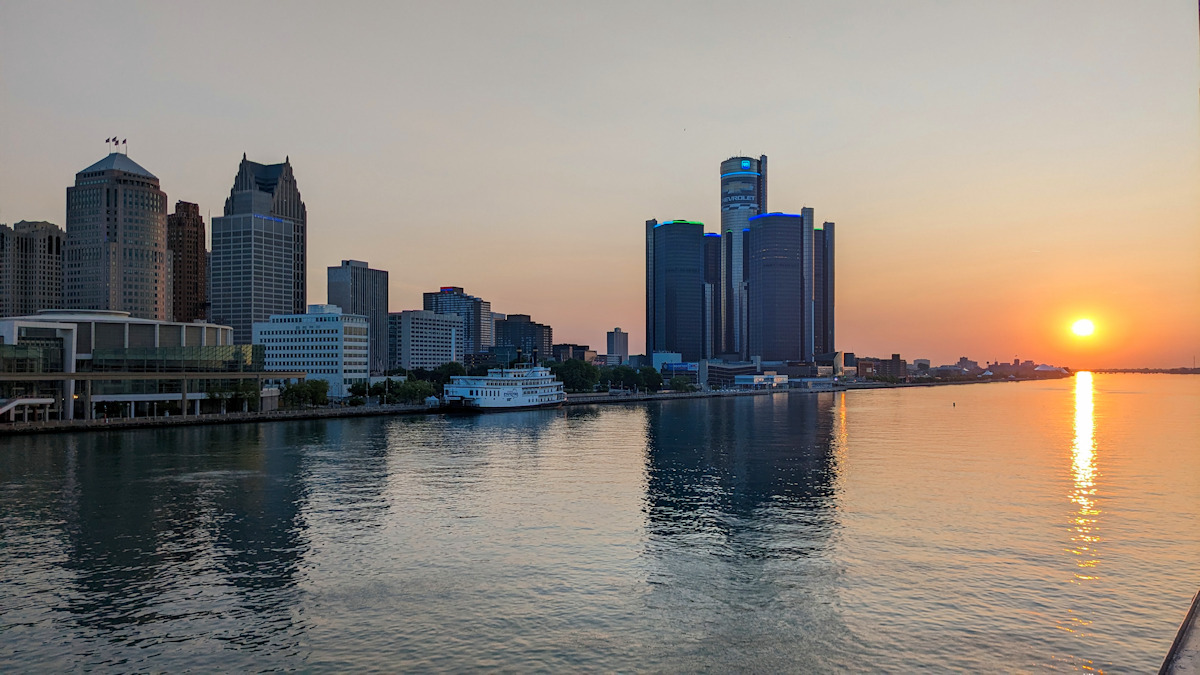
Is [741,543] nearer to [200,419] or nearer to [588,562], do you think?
[588,562]

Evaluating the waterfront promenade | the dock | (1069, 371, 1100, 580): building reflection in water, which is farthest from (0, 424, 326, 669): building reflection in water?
(1069, 371, 1100, 580): building reflection in water

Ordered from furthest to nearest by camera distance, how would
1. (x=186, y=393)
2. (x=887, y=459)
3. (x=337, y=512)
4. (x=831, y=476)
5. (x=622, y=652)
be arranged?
(x=186, y=393), (x=887, y=459), (x=831, y=476), (x=337, y=512), (x=622, y=652)

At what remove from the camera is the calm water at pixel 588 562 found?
30.8 metres

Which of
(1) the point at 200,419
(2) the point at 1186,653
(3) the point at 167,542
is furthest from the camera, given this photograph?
(1) the point at 200,419

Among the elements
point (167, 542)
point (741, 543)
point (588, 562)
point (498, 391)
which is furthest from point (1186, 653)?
point (498, 391)

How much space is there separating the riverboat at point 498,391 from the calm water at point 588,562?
8487 cm

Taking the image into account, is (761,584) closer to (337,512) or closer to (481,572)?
(481,572)

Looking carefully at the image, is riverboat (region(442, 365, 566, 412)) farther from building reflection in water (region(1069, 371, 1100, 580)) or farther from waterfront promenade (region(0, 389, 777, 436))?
building reflection in water (region(1069, 371, 1100, 580))

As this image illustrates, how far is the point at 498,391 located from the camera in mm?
173750

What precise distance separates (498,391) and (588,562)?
437 feet

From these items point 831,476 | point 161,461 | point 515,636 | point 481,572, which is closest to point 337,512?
point 481,572

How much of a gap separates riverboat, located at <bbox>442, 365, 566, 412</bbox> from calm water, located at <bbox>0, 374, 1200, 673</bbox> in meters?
84.9

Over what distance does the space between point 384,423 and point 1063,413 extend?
150 m

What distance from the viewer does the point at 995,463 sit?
85312mm
